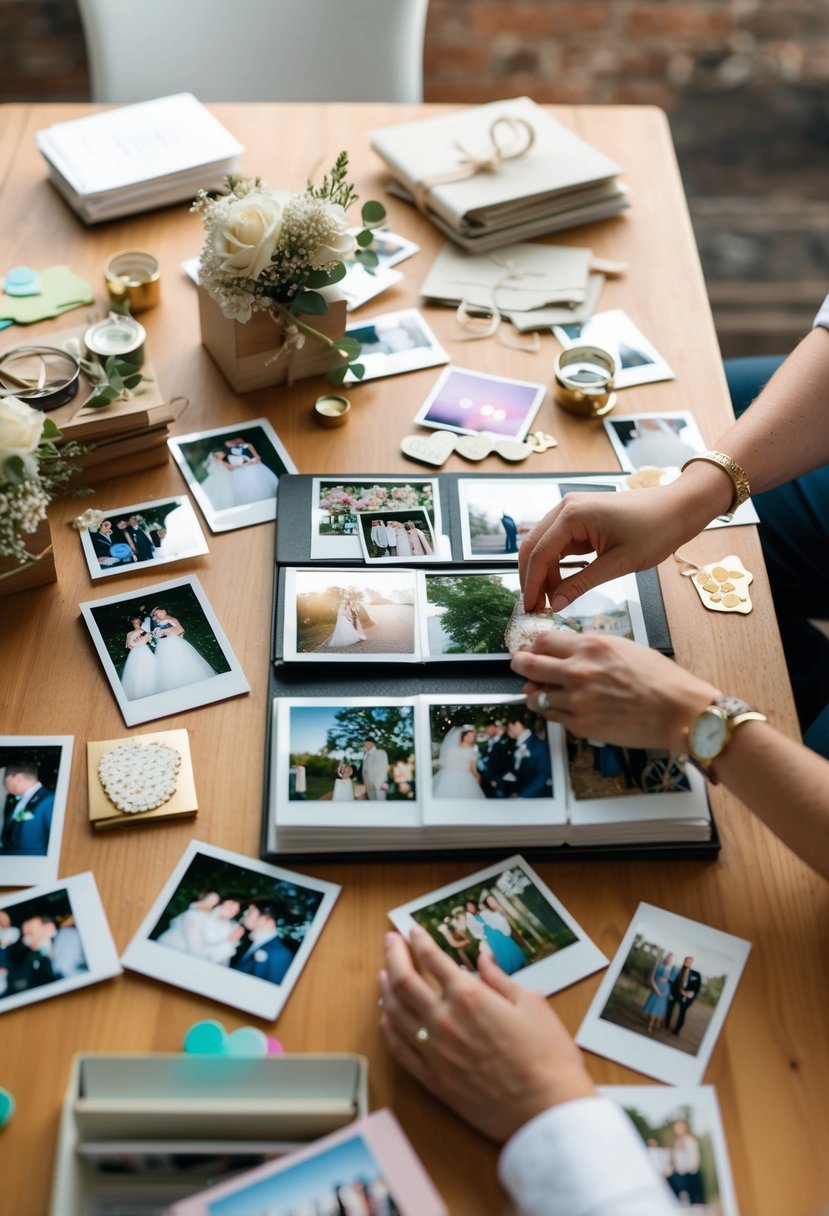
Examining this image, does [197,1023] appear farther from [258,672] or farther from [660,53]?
[660,53]

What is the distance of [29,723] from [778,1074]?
34.1 inches

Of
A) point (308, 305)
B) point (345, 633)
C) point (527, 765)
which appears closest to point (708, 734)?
point (527, 765)

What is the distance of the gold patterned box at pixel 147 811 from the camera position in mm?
1206

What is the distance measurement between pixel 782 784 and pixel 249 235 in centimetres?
96

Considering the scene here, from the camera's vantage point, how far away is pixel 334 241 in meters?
1.55

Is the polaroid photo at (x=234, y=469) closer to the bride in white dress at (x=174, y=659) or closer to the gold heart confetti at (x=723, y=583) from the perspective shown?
the bride in white dress at (x=174, y=659)

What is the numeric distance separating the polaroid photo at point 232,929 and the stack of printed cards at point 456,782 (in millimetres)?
51

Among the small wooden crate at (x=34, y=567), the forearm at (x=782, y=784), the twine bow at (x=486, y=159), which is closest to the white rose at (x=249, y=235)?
the small wooden crate at (x=34, y=567)

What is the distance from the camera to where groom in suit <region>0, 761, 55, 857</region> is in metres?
1.18

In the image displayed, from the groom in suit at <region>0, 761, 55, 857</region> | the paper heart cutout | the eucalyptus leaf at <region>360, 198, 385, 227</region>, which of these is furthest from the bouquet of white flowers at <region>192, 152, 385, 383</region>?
the paper heart cutout

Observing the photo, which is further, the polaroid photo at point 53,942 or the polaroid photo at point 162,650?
the polaroid photo at point 162,650

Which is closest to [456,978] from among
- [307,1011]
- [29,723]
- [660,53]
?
[307,1011]

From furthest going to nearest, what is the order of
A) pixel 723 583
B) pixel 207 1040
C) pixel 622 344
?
pixel 622 344, pixel 723 583, pixel 207 1040

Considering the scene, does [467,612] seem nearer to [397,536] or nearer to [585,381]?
[397,536]
